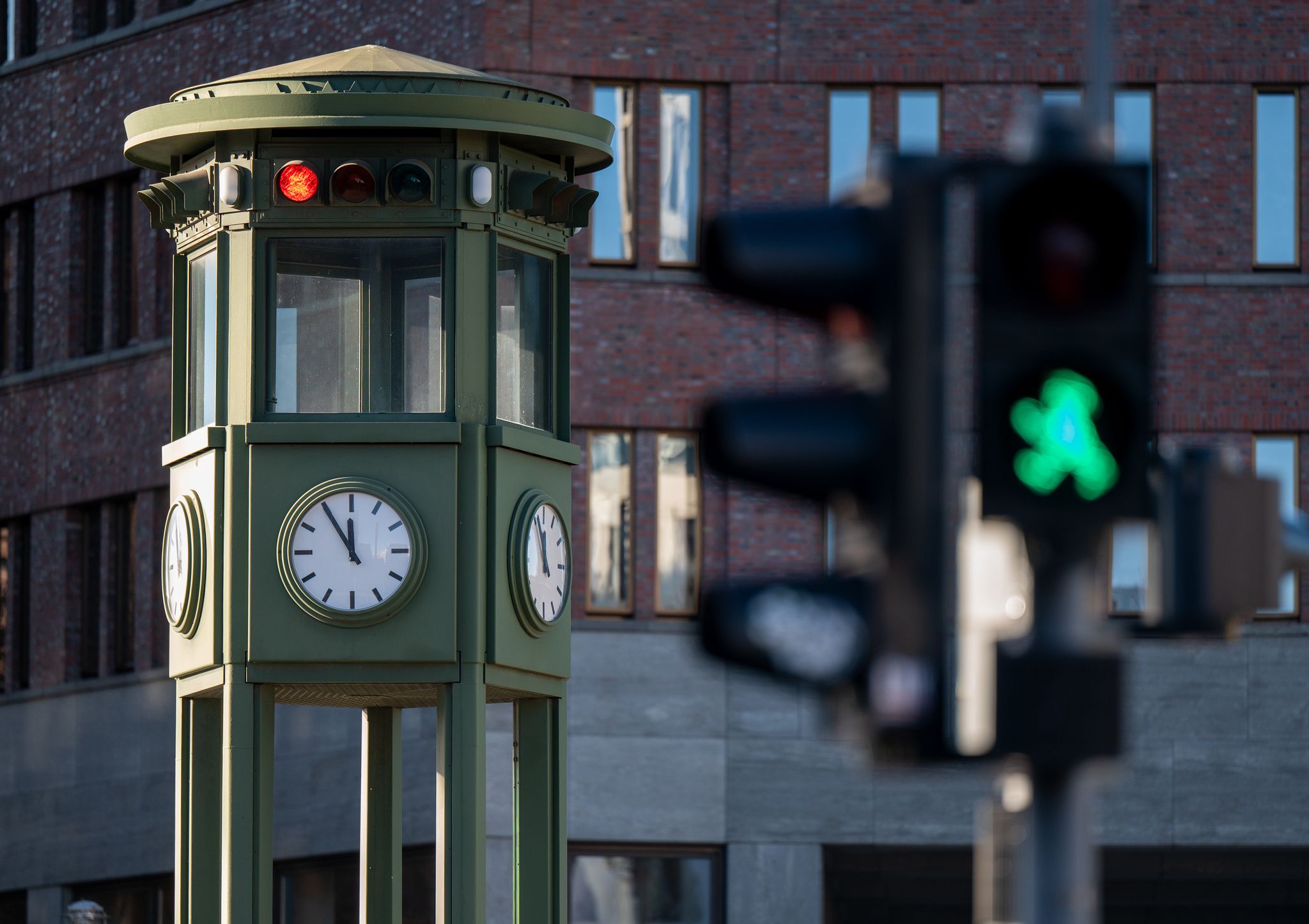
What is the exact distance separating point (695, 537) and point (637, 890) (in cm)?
371

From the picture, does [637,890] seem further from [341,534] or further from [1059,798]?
[1059,798]

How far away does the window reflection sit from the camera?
29.2m

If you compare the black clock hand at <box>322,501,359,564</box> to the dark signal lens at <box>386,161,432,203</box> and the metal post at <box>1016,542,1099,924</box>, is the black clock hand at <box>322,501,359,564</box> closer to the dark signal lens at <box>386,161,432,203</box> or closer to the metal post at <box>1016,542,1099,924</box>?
the dark signal lens at <box>386,161,432,203</box>

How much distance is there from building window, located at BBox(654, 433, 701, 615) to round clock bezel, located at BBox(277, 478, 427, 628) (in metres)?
14.2

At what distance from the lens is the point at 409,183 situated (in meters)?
15.4

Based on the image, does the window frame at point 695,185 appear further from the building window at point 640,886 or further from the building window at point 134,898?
the building window at point 134,898

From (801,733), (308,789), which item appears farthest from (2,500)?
(801,733)

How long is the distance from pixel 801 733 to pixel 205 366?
13995 millimetres

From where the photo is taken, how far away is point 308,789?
30.0 m

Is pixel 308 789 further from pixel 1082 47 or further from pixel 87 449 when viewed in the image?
pixel 1082 47

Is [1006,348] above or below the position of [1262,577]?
above

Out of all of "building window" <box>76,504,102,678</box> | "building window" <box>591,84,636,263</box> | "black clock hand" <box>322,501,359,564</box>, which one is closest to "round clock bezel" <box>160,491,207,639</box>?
"black clock hand" <box>322,501,359,564</box>

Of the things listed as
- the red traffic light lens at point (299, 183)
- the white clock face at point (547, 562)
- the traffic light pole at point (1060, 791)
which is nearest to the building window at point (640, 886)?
the white clock face at point (547, 562)

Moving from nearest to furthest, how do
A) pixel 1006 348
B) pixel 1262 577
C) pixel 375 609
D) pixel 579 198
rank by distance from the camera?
1. pixel 1006 348
2. pixel 1262 577
3. pixel 375 609
4. pixel 579 198
